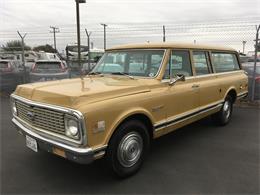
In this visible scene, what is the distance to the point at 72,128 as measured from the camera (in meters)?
3.14

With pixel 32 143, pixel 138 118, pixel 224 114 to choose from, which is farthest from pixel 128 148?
pixel 224 114

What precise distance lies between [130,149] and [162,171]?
2.18 feet

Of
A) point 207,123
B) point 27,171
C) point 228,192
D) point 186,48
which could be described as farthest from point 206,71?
point 27,171

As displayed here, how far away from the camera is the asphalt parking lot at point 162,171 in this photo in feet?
11.6

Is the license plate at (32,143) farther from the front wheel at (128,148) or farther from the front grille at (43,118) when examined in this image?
the front wheel at (128,148)

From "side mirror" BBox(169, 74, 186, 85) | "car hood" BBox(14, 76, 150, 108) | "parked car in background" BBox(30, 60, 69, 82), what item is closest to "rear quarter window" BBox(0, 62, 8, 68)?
"parked car in background" BBox(30, 60, 69, 82)

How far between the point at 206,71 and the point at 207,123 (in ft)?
5.58

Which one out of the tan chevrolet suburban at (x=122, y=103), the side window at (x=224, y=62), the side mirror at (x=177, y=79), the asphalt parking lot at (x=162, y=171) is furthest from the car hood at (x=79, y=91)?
the side window at (x=224, y=62)

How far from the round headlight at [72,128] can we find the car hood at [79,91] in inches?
7.3

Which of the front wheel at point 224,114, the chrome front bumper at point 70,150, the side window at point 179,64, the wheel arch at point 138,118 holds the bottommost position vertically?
the front wheel at point 224,114

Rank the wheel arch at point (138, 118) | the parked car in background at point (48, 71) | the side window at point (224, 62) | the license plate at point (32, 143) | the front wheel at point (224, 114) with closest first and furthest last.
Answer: the wheel arch at point (138, 118)
the license plate at point (32, 143)
the side window at point (224, 62)
the front wheel at point (224, 114)
the parked car in background at point (48, 71)

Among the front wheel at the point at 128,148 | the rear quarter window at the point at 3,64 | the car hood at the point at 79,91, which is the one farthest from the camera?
the rear quarter window at the point at 3,64

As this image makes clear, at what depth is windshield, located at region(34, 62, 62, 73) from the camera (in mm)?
10873

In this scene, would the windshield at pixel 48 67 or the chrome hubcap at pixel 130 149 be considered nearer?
the chrome hubcap at pixel 130 149
